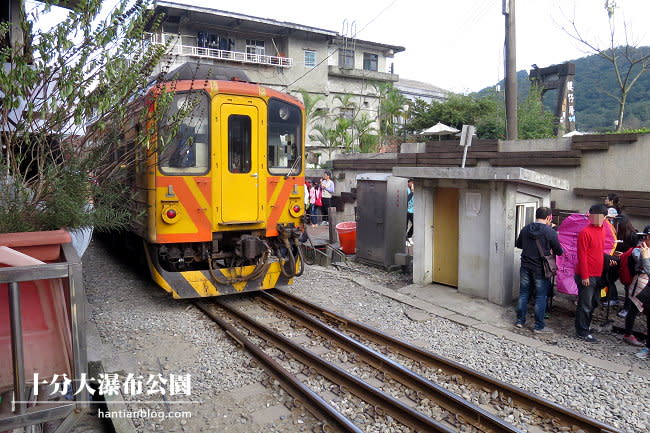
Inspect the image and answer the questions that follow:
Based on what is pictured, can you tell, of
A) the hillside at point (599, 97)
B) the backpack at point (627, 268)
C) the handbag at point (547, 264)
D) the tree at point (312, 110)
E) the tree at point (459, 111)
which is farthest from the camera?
the tree at point (312, 110)

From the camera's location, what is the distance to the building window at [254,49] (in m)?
28.7

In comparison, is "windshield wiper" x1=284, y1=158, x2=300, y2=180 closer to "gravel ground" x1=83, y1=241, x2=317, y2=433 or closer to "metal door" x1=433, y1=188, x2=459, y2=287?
"gravel ground" x1=83, y1=241, x2=317, y2=433

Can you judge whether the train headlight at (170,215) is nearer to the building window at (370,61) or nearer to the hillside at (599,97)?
the hillside at (599,97)

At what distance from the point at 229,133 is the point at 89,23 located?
123 inches

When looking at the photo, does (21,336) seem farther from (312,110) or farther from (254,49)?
(254,49)

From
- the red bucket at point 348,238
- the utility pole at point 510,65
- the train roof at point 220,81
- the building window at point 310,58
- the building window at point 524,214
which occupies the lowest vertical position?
the red bucket at point 348,238

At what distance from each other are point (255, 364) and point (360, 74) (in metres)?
30.1

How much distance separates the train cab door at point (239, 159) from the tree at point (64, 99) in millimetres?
2425

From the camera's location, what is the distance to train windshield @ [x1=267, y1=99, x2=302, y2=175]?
7.61 m

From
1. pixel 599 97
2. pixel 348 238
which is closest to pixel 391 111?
pixel 599 97

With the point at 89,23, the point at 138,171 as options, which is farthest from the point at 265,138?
the point at 89,23

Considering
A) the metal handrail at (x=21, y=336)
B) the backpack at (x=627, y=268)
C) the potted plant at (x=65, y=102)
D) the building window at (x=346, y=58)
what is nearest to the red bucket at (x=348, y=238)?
the backpack at (x=627, y=268)

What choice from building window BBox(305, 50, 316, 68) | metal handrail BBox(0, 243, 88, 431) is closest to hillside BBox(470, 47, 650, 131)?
building window BBox(305, 50, 316, 68)

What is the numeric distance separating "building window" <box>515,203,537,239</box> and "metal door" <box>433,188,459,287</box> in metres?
1.10
